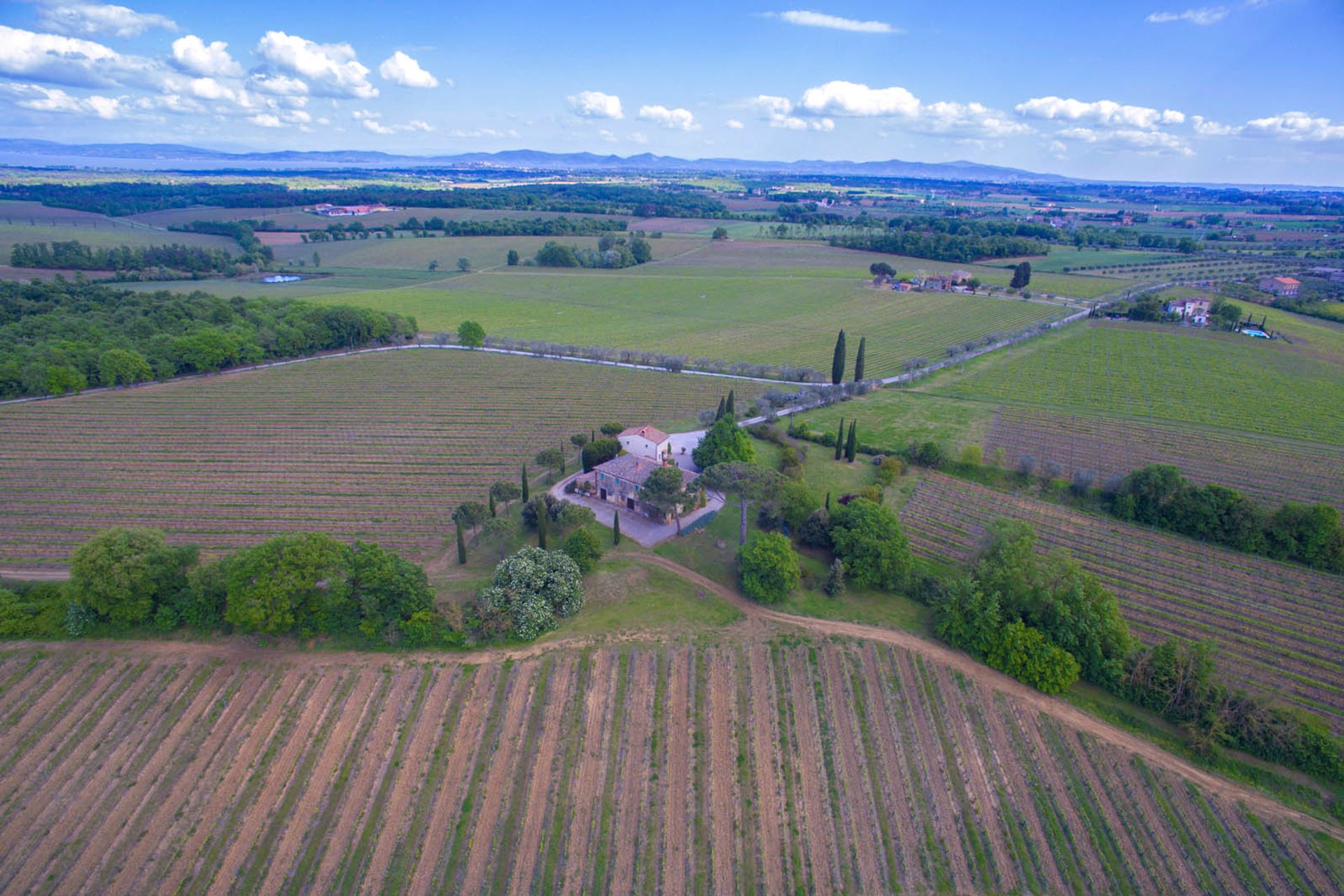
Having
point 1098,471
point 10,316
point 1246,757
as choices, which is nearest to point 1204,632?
point 1246,757

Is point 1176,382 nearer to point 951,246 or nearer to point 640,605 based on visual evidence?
point 640,605

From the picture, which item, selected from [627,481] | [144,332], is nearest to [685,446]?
[627,481]

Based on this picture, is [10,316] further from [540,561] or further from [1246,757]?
[1246,757]

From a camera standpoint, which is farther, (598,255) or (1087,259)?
(1087,259)

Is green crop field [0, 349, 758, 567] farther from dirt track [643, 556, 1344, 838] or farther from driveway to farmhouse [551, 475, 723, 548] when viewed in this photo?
dirt track [643, 556, 1344, 838]

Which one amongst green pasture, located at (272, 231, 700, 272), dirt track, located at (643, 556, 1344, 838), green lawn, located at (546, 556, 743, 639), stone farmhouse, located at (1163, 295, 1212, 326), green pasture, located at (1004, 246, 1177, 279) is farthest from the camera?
green pasture, located at (272, 231, 700, 272)

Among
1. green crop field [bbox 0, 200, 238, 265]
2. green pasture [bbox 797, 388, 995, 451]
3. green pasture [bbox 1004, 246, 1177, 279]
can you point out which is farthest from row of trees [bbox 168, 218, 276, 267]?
green pasture [bbox 1004, 246, 1177, 279]
